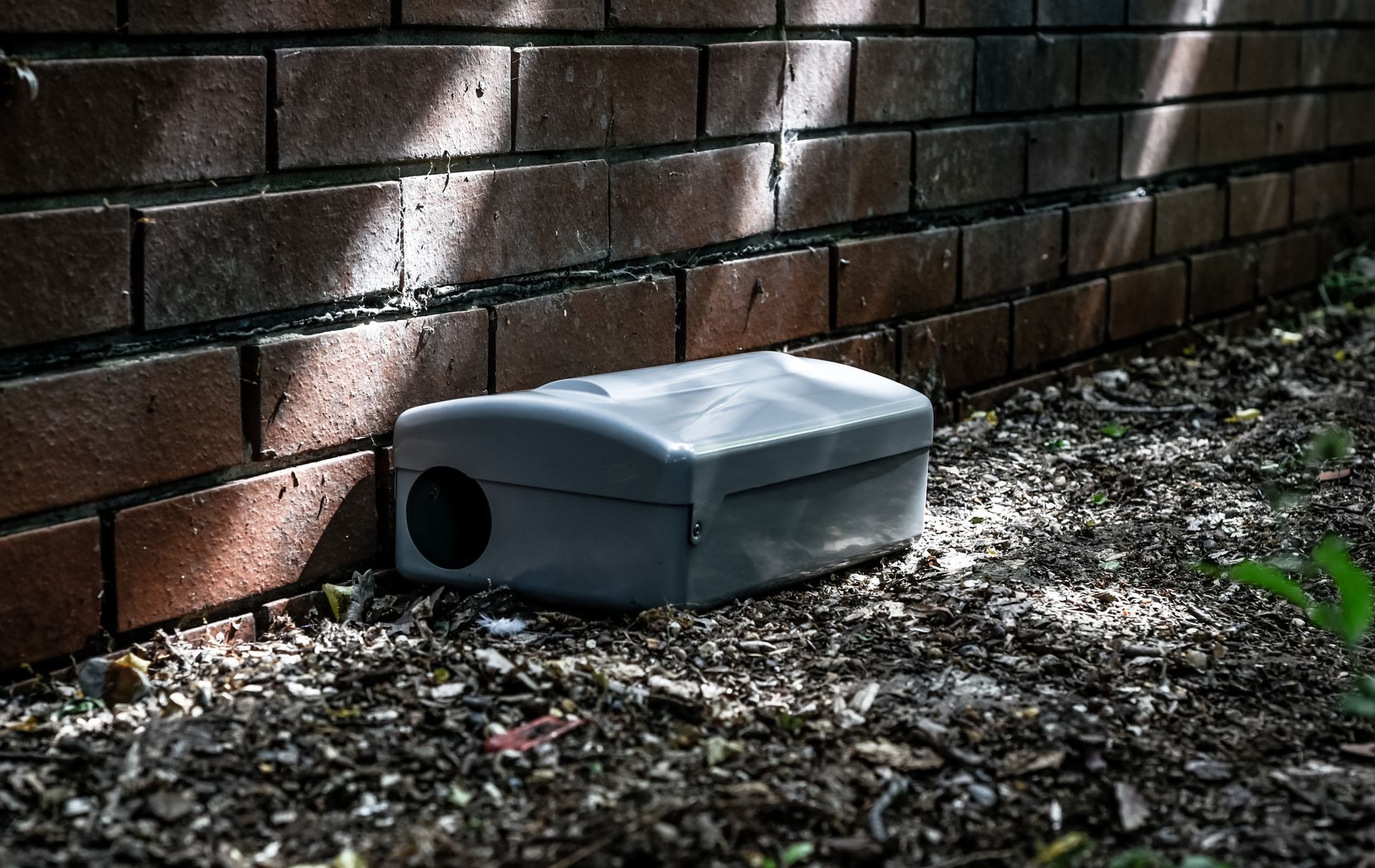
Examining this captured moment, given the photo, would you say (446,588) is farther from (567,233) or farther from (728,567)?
(567,233)

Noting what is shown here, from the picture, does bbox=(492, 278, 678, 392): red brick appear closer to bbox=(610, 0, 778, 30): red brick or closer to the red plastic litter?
bbox=(610, 0, 778, 30): red brick

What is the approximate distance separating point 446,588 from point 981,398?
6.52 feet

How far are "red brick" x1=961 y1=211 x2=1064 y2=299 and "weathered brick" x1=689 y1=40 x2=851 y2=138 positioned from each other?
2.20ft

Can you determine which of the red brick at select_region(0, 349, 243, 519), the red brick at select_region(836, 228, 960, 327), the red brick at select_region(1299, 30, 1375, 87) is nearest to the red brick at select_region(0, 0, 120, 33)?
the red brick at select_region(0, 349, 243, 519)

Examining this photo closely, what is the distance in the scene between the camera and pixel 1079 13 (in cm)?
434

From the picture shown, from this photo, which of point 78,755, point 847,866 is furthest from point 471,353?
point 847,866

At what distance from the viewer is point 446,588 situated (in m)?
2.69

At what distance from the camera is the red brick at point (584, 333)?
2.88 meters

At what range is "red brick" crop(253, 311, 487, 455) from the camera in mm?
2469

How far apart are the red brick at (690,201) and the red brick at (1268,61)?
2.48m

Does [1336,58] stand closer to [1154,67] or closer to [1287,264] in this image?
[1287,264]

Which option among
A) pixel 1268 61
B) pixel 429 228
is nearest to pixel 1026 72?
pixel 1268 61

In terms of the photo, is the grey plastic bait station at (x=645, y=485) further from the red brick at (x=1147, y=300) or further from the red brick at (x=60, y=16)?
the red brick at (x=1147, y=300)

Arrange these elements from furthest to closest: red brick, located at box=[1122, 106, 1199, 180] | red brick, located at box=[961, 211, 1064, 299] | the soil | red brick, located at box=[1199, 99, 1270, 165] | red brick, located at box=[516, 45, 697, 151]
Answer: red brick, located at box=[1199, 99, 1270, 165], red brick, located at box=[1122, 106, 1199, 180], red brick, located at box=[961, 211, 1064, 299], red brick, located at box=[516, 45, 697, 151], the soil
